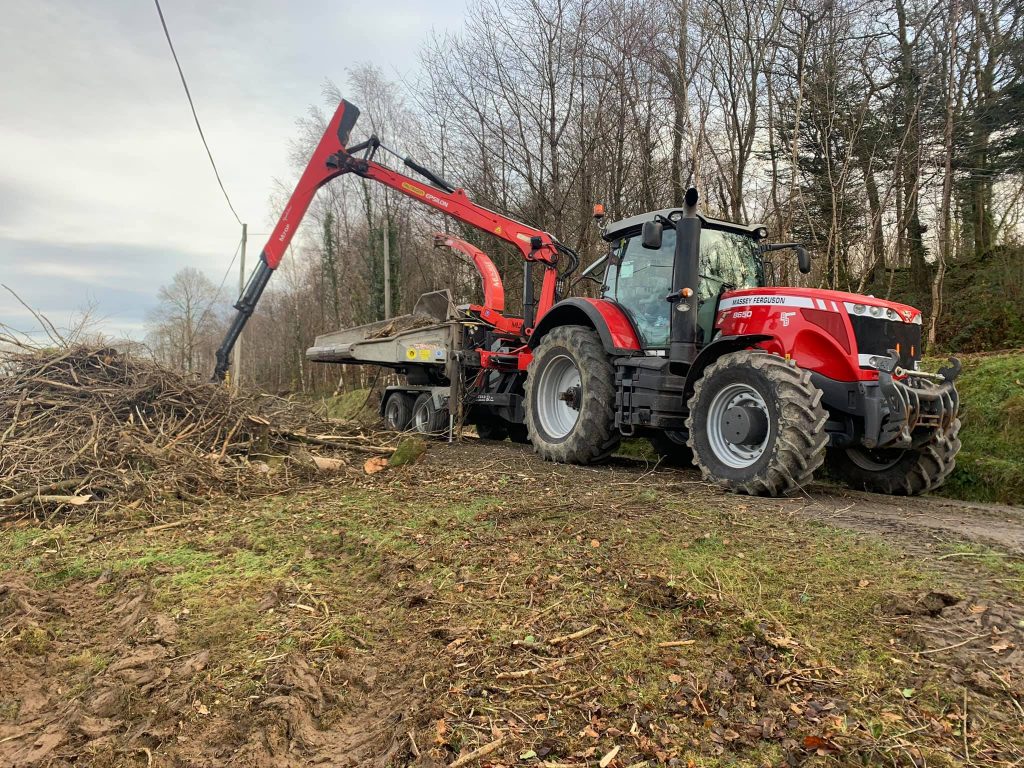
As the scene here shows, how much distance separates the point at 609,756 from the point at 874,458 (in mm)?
5106

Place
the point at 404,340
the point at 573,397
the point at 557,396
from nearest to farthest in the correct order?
the point at 573,397 < the point at 557,396 < the point at 404,340

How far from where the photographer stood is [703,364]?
5.79 metres

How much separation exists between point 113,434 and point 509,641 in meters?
4.84

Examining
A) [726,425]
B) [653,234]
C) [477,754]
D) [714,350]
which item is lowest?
[477,754]

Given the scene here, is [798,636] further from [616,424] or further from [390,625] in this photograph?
[616,424]

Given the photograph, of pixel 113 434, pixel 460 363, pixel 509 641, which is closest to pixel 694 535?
pixel 509 641

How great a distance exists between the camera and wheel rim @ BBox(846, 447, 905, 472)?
18.8 feet

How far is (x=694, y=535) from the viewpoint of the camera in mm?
3742

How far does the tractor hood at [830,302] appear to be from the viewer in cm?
514

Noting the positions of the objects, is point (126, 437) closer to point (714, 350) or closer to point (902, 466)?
point (714, 350)

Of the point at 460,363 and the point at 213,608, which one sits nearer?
the point at 213,608

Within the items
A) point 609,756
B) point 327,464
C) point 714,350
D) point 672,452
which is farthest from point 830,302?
point 327,464

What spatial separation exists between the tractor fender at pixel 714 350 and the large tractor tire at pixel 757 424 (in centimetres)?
11

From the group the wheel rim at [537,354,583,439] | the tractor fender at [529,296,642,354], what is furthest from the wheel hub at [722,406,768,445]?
the wheel rim at [537,354,583,439]
